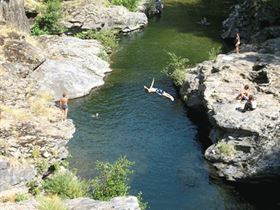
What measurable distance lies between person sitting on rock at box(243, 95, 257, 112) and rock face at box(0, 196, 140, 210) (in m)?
15.9

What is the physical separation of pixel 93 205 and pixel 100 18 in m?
42.4

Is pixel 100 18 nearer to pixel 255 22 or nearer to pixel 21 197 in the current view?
pixel 255 22

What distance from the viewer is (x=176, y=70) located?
48625mm

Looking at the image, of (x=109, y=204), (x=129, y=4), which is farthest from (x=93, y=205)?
(x=129, y=4)

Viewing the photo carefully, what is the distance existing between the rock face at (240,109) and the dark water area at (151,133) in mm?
1410

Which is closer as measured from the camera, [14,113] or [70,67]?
[14,113]

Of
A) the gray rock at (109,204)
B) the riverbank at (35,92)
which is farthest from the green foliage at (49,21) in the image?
the gray rock at (109,204)

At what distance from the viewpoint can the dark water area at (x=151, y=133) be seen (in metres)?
32.3

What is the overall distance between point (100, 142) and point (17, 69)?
36.3ft

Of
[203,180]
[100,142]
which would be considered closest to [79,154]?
[100,142]

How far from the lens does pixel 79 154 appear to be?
120 ft

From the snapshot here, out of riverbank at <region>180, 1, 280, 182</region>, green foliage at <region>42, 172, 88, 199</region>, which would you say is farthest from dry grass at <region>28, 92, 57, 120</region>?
riverbank at <region>180, 1, 280, 182</region>

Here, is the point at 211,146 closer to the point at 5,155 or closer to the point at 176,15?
the point at 5,155

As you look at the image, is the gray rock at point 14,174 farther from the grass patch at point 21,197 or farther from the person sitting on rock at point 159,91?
the person sitting on rock at point 159,91
